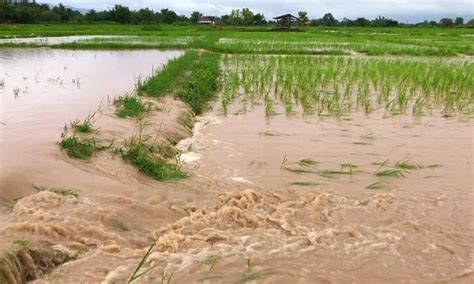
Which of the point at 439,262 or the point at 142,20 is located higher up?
the point at 142,20

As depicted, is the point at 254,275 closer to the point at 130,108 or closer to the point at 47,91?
the point at 130,108

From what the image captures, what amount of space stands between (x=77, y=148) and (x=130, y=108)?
6.64 feet

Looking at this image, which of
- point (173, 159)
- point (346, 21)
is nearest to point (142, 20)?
point (346, 21)

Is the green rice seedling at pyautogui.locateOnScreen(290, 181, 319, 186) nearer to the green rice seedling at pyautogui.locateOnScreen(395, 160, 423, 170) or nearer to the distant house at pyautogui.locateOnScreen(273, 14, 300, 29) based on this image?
the green rice seedling at pyautogui.locateOnScreen(395, 160, 423, 170)

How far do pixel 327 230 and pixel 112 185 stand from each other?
1.78m

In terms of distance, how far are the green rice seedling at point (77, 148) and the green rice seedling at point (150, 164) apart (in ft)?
1.07

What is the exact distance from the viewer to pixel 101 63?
1335 cm

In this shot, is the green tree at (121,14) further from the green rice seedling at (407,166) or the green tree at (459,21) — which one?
the green rice seedling at (407,166)

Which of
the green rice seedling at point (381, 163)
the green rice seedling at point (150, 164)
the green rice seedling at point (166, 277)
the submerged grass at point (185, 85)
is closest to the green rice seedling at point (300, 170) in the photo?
the green rice seedling at point (381, 163)

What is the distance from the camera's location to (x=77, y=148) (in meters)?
4.50

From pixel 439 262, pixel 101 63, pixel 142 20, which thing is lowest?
pixel 439 262

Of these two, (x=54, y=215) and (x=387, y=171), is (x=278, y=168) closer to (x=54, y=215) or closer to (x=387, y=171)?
(x=387, y=171)

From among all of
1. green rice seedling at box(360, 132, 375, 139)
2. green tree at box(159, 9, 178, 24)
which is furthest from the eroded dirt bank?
green tree at box(159, 9, 178, 24)

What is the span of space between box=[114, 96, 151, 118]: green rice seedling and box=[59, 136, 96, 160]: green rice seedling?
1609 mm
